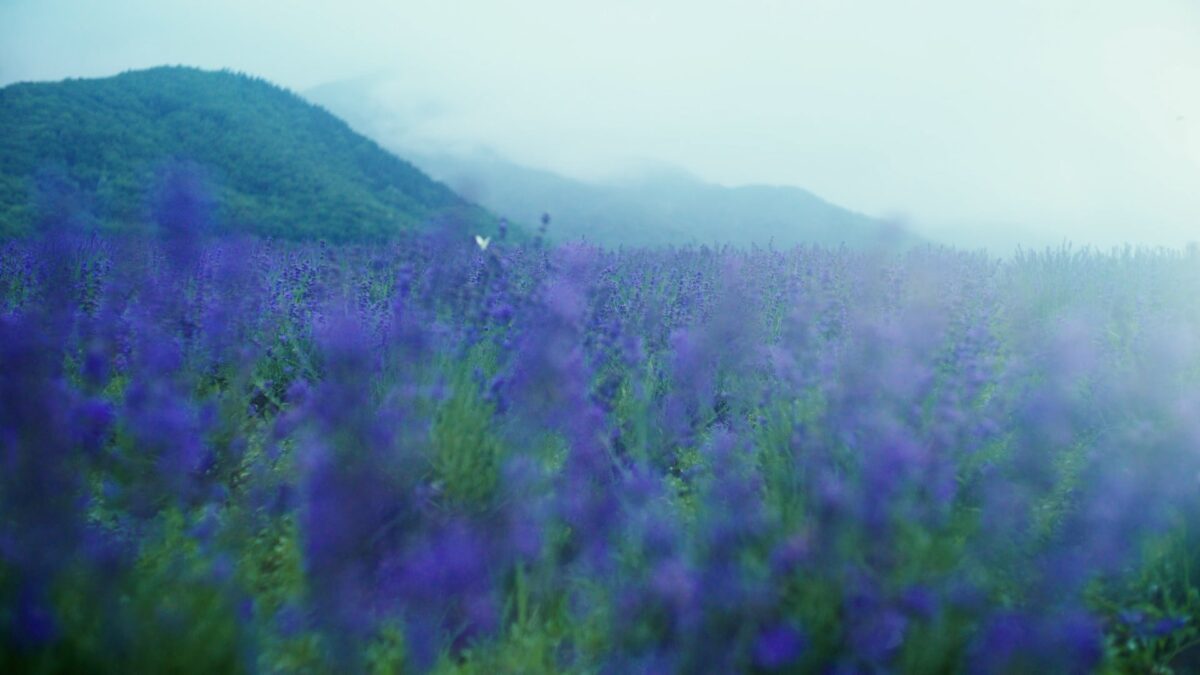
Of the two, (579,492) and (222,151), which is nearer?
(579,492)

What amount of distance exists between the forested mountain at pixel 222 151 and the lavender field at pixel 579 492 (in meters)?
12.0

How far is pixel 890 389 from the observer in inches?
97.0

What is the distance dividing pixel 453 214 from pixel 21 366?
6.00 ft

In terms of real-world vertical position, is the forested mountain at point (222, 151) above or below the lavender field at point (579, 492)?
above

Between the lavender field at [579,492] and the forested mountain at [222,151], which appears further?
the forested mountain at [222,151]

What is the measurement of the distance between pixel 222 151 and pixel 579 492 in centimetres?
2548

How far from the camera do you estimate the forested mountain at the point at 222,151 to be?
1847cm

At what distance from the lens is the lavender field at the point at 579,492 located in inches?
67.1

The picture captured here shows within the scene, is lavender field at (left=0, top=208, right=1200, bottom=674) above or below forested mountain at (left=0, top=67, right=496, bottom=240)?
below

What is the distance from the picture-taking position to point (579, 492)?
2508 millimetres

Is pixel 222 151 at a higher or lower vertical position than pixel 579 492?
higher

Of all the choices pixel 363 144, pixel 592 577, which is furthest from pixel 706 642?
pixel 363 144

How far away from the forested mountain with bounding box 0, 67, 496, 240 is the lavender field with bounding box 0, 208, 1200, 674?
12.0m

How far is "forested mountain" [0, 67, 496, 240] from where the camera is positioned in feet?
60.6
